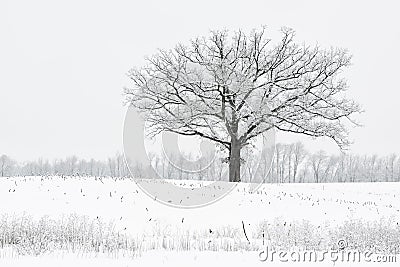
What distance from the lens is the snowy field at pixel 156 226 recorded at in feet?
29.1

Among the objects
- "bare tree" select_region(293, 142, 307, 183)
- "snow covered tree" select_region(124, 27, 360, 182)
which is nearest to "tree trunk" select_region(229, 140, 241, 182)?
"snow covered tree" select_region(124, 27, 360, 182)

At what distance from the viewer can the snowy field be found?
8883 mm

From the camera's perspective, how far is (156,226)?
43.8 ft

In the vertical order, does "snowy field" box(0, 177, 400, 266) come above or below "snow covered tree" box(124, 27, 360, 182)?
below

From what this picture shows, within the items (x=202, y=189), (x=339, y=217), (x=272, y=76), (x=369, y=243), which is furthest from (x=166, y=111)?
(x=369, y=243)

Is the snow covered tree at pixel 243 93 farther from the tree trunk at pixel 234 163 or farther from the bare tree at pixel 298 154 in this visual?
the bare tree at pixel 298 154

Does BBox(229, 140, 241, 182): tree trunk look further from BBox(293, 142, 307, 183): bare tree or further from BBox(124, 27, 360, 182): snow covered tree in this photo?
BBox(293, 142, 307, 183): bare tree

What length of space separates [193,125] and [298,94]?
587 cm

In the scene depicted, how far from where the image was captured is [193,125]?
2480 cm

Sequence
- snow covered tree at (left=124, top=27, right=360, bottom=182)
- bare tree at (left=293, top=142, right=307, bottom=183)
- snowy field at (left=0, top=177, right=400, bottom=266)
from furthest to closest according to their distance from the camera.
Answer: bare tree at (left=293, top=142, right=307, bottom=183) → snow covered tree at (left=124, top=27, right=360, bottom=182) → snowy field at (left=0, top=177, right=400, bottom=266)

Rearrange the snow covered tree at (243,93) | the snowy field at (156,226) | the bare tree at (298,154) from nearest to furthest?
the snowy field at (156,226)
the snow covered tree at (243,93)
the bare tree at (298,154)

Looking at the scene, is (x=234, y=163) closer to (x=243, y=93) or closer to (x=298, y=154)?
(x=243, y=93)

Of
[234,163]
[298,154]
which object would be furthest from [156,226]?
[298,154]

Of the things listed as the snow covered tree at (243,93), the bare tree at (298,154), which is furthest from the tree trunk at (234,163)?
the bare tree at (298,154)
